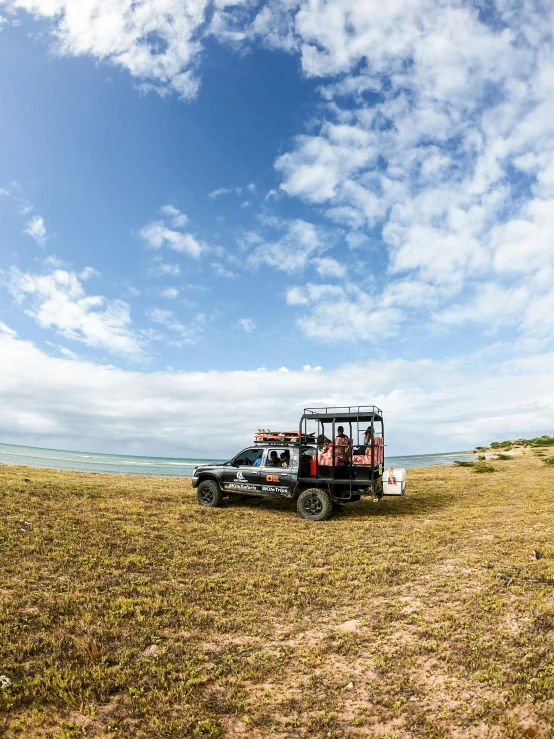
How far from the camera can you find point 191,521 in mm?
14398

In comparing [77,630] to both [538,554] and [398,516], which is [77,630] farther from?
[398,516]

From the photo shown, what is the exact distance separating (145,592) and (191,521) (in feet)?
20.4

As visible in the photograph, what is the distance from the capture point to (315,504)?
15.3m

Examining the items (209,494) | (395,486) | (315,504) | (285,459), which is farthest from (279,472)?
(395,486)

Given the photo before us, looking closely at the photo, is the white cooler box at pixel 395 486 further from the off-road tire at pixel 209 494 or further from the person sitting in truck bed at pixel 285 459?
the off-road tire at pixel 209 494

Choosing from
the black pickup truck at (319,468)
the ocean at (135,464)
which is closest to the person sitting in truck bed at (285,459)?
the black pickup truck at (319,468)

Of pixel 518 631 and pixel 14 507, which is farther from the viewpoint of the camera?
pixel 14 507

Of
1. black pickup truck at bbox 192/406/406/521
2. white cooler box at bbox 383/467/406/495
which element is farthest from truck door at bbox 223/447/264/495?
white cooler box at bbox 383/467/406/495

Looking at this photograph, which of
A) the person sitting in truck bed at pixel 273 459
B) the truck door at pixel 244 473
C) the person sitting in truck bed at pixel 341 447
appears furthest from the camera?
the truck door at pixel 244 473

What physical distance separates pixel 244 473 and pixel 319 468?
9.30ft

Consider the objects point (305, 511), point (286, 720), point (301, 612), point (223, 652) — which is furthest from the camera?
A: point (305, 511)

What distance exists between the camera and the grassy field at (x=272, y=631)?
195 inches

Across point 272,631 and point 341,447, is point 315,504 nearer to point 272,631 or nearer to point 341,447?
point 341,447

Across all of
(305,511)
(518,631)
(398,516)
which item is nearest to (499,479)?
(398,516)
